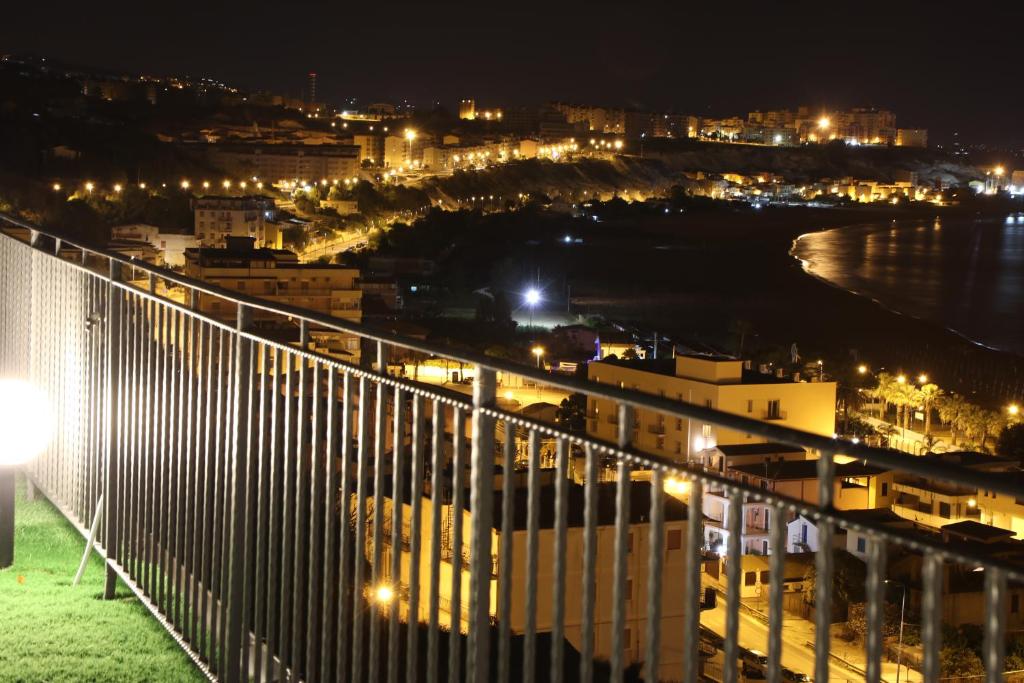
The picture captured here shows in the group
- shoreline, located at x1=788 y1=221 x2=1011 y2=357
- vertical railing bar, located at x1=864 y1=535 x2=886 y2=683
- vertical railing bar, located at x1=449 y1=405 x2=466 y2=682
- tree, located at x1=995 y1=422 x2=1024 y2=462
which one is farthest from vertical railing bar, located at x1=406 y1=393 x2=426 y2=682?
shoreline, located at x1=788 y1=221 x2=1011 y2=357

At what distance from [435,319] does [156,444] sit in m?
29.6

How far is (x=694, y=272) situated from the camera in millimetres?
50188

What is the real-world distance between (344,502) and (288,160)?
282 feet

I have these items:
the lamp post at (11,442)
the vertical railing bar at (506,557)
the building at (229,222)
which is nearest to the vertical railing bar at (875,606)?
the vertical railing bar at (506,557)

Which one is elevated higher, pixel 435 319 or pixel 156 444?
pixel 156 444

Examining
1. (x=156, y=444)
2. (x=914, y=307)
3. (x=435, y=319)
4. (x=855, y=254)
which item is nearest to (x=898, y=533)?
(x=156, y=444)

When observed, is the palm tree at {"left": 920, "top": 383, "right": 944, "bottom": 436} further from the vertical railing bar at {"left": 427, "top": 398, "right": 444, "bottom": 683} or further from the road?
the vertical railing bar at {"left": 427, "top": 398, "right": 444, "bottom": 683}

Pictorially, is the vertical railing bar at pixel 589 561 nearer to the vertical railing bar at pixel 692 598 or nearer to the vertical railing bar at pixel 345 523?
the vertical railing bar at pixel 692 598

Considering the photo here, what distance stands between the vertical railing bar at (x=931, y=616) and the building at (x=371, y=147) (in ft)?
349

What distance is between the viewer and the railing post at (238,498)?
115 inches

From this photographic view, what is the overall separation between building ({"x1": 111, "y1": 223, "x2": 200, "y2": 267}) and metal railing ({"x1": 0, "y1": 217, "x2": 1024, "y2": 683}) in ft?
103

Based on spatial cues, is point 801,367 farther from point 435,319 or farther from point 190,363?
point 190,363

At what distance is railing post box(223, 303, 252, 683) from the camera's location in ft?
9.61

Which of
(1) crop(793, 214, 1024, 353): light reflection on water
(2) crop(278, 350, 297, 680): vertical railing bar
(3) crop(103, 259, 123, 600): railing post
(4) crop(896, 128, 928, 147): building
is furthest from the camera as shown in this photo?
(4) crop(896, 128, 928, 147): building
